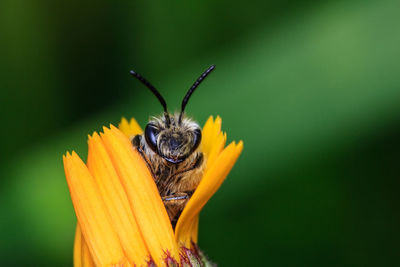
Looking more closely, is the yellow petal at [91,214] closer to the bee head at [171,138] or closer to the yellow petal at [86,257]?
the yellow petal at [86,257]

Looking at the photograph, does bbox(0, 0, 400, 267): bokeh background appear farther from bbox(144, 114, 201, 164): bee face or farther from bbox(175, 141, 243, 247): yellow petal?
bbox(175, 141, 243, 247): yellow petal

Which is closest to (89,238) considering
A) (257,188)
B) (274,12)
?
(257,188)

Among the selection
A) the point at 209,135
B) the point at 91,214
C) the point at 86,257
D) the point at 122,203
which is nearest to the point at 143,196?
the point at 122,203

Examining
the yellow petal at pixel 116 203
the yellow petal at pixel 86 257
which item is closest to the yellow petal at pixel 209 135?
the yellow petal at pixel 116 203

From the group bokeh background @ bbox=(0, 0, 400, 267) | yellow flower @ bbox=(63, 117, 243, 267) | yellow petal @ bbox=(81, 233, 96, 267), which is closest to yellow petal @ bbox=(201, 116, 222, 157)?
yellow flower @ bbox=(63, 117, 243, 267)

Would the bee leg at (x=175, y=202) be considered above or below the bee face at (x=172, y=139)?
below

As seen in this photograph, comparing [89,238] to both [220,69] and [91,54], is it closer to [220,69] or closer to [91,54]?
[220,69]

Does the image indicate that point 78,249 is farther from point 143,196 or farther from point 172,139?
point 172,139
